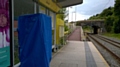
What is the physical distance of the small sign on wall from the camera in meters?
3.73

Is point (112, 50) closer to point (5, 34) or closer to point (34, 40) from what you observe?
point (34, 40)

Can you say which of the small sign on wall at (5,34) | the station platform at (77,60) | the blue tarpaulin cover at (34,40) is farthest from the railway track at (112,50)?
the small sign on wall at (5,34)

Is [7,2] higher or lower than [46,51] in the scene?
higher

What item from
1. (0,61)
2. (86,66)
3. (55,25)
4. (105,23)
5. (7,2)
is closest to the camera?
(0,61)

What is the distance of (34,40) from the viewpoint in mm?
3840

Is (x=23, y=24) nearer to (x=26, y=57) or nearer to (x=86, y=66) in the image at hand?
(x=26, y=57)

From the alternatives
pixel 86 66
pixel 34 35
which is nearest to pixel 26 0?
pixel 34 35

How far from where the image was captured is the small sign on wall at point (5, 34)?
12.2 feet

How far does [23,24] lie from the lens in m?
4.02

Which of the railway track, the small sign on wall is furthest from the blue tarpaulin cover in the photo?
the railway track

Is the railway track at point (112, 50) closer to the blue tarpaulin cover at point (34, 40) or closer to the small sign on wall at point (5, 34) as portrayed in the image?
the blue tarpaulin cover at point (34, 40)

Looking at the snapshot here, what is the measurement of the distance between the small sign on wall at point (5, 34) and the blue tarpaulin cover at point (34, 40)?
0.30 metres

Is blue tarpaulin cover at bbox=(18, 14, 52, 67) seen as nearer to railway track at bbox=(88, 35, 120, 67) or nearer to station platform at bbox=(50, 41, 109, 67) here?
station platform at bbox=(50, 41, 109, 67)

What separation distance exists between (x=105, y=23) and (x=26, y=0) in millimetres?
55935
